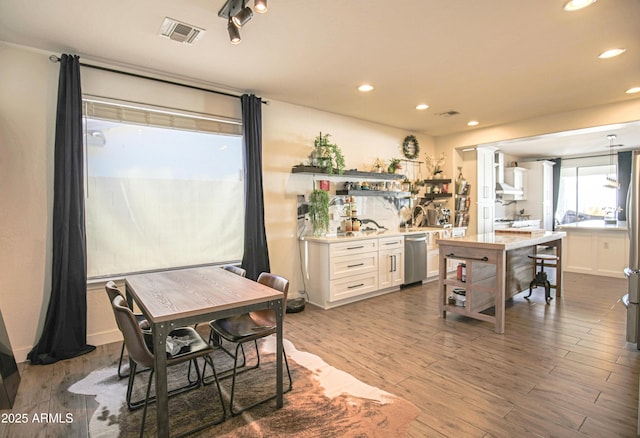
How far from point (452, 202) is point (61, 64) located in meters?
5.97

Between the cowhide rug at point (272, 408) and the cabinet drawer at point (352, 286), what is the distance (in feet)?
5.08

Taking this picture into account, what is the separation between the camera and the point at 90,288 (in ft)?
10.2

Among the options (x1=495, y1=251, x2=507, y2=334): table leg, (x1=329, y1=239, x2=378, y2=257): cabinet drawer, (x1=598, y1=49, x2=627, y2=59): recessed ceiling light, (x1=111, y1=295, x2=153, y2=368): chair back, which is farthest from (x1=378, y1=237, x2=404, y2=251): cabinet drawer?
(x1=111, y1=295, x2=153, y2=368): chair back

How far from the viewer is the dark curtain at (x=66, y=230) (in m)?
2.85

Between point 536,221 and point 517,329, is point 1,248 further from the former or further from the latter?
point 536,221

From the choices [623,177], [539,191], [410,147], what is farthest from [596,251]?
[410,147]

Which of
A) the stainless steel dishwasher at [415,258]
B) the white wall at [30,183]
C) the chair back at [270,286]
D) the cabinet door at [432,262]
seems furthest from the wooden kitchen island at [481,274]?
the white wall at [30,183]

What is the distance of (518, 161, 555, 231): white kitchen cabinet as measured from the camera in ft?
27.7

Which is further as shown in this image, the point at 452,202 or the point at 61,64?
A: the point at 452,202

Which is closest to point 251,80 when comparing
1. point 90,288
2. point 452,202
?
point 90,288

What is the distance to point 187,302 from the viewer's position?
1959mm

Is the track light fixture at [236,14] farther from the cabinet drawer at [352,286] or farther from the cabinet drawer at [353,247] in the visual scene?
the cabinet drawer at [352,286]

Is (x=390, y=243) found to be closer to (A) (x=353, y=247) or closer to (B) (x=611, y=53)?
(A) (x=353, y=247)

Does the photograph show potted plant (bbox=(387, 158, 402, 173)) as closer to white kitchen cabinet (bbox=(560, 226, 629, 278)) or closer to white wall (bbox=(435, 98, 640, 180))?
white wall (bbox=(435, 98, 640, 180))
